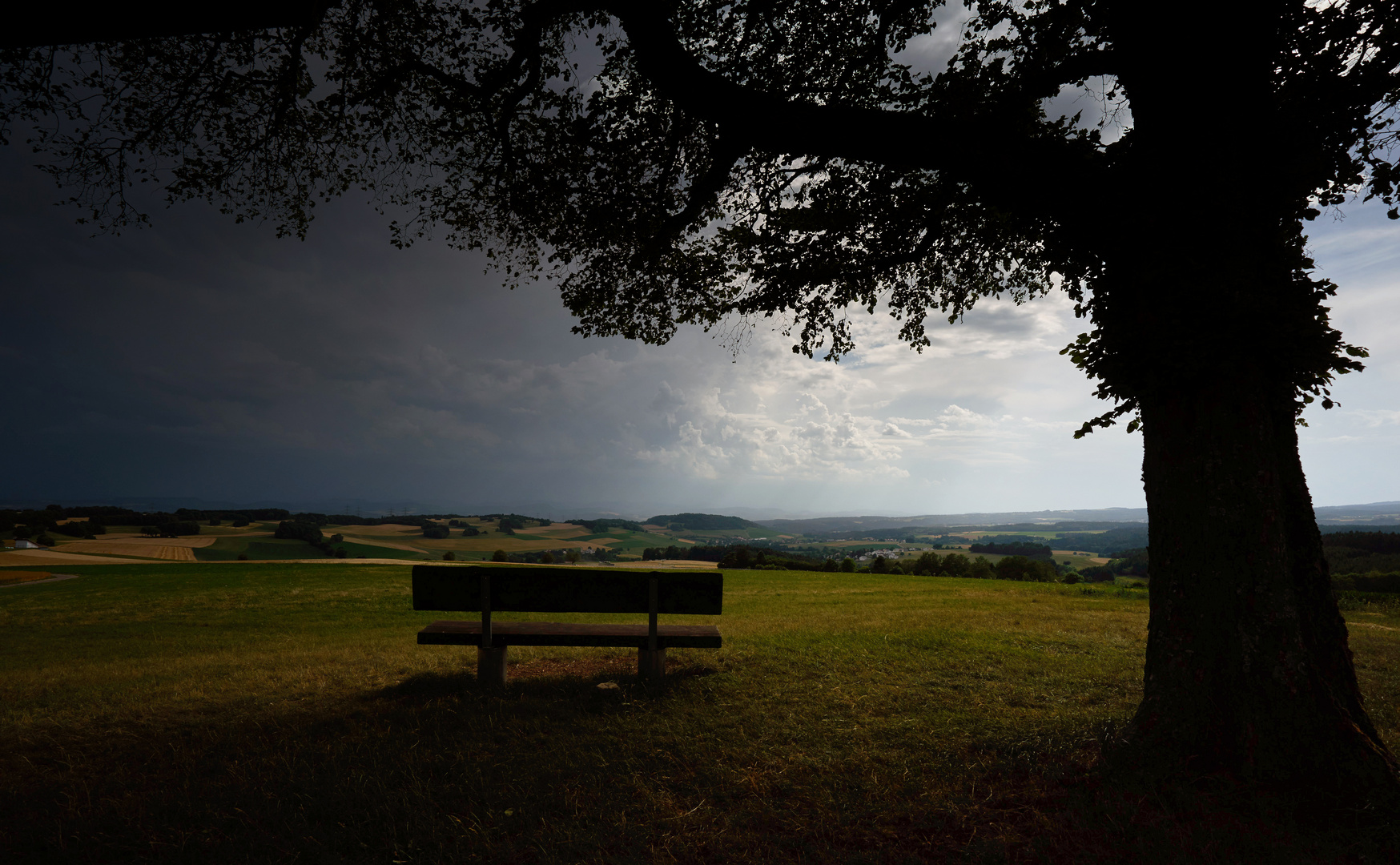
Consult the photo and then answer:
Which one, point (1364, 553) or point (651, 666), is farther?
point (1364, 553)

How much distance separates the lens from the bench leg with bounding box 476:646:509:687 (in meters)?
6.05

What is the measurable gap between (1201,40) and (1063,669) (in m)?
6.44

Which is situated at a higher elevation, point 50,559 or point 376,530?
point 50,559

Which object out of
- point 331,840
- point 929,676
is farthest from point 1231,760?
point 331,840

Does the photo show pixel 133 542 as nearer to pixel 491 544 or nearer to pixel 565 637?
pixel 491 544

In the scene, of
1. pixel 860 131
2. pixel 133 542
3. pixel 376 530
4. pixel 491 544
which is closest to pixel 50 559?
pixel 133 542

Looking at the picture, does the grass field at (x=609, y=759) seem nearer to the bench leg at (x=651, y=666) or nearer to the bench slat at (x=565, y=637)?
the bench leg at (x=651, y=666)

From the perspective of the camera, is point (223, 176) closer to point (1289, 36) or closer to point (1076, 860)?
point (1076, 860)

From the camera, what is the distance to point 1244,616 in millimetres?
3812

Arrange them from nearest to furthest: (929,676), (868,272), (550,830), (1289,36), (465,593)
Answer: (550,830) < (1289,36) < (465,593) < (929,676) < (868,272)

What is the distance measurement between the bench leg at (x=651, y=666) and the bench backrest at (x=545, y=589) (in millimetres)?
463

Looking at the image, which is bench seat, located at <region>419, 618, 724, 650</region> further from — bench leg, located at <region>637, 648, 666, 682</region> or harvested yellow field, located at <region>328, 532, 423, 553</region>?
harvested yellow field, located at <region>328, 532, 423, 553</region>

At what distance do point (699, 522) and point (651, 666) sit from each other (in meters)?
152

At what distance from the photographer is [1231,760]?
3.70m
